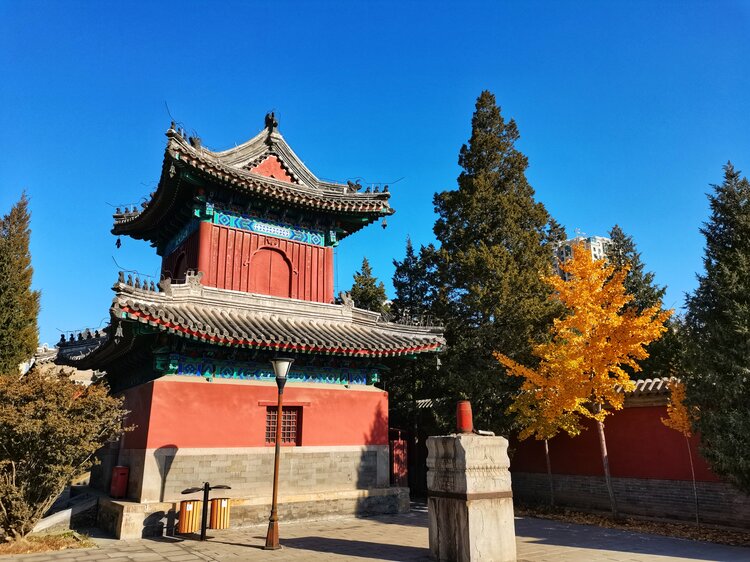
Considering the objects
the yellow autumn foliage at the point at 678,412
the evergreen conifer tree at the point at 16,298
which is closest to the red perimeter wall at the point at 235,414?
the yellow autumn foliage at the point at 678,412

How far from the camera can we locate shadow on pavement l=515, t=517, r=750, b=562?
9758mm

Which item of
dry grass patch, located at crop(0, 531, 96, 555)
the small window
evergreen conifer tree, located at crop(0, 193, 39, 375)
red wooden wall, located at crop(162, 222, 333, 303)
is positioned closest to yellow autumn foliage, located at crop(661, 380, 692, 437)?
the small window

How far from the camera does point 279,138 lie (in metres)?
17.2

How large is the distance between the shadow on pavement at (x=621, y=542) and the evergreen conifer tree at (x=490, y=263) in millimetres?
4471

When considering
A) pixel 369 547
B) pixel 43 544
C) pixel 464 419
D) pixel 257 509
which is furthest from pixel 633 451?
pixel 43 544

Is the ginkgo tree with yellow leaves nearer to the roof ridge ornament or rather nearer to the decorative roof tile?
the decorative roof tile

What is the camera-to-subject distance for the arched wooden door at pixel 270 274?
1584 centimetres

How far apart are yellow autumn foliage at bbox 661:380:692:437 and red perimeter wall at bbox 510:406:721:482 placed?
3.55ft

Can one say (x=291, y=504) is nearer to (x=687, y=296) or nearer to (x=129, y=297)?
(x=129, y=297)

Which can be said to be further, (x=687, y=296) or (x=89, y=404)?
(x=687, y=296)

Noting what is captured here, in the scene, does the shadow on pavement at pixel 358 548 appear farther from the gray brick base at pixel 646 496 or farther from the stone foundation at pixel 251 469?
the gray brick base at pixel 646 496

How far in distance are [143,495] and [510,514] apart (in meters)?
8.02

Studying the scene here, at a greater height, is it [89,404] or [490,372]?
[490,372]

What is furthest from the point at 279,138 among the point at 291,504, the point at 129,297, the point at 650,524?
the point at 650,524
